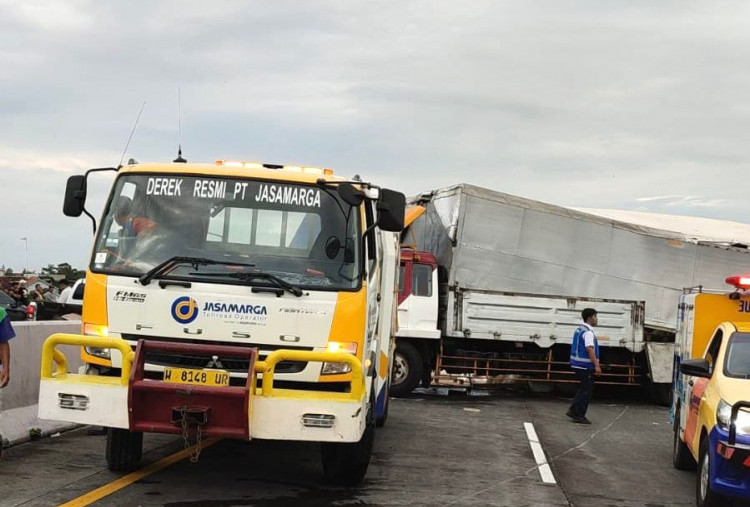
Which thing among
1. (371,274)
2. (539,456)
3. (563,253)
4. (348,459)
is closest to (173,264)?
(371,274)

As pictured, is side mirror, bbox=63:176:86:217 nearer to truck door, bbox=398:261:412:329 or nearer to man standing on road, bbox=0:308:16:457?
man standing on road, bbox=0:308:16:457

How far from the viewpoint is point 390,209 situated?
8.53 meters

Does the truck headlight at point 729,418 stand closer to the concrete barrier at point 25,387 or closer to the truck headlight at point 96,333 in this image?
the truck headlight at point 96,333

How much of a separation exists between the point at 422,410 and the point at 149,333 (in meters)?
8.82

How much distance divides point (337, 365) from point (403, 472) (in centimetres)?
219

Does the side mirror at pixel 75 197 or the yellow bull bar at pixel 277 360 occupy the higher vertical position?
the side mirror at pixel 75 197

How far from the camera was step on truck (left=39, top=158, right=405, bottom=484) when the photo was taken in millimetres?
7555

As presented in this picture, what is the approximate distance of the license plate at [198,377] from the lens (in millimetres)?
7586

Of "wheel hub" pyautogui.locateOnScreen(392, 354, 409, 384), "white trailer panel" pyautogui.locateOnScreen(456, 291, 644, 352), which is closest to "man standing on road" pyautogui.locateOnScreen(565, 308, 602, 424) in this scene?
"white trailer panel" pyautogui.locateOnScreen(456, 291, 644, 352)

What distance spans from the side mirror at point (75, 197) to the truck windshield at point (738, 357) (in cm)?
554

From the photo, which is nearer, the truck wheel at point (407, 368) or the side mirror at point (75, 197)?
the side mirror at point (75, 197)

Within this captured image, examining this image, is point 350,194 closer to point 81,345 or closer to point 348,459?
point 348,459

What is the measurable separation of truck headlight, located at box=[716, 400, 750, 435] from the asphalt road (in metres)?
1.27

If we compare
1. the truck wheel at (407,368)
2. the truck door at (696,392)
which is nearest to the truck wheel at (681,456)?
the truck door at (696,392)
